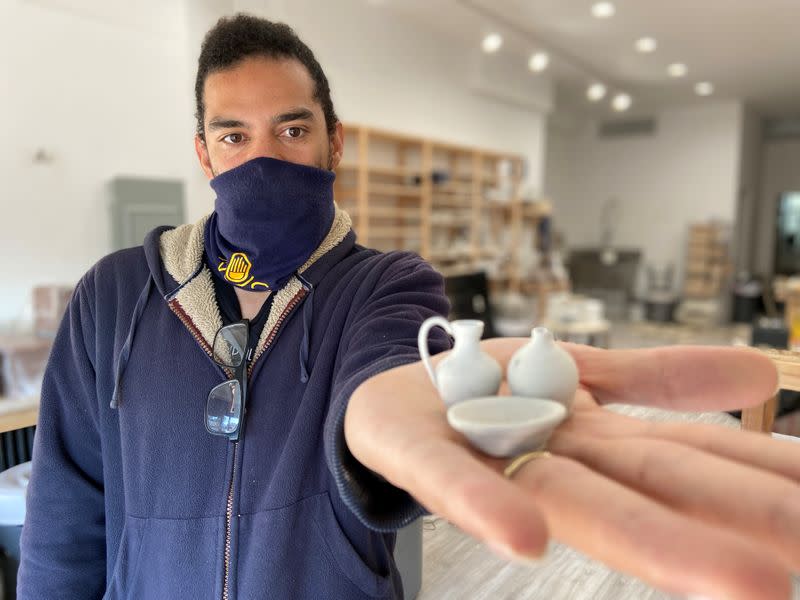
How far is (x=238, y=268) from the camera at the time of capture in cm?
102

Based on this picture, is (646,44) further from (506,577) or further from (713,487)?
(713,487)

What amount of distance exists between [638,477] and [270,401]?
0.55 metres

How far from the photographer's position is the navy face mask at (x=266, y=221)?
1012mm

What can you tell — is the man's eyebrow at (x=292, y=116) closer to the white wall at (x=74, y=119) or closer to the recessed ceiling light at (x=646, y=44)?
the white wall at (x=74, y=119)

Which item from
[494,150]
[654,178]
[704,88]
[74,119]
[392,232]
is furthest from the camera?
[654,178]

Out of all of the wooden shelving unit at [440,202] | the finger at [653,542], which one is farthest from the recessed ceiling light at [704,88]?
the finger at [653,542]

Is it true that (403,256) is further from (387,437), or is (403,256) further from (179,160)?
(179,160)

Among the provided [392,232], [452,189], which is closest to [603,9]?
[452,189]

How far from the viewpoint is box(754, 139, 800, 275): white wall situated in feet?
37.3

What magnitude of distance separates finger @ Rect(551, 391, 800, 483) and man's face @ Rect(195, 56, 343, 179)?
664mm

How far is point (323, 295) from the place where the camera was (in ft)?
3.22

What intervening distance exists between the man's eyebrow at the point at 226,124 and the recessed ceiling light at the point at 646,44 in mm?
6311

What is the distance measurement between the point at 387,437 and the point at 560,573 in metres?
2.10

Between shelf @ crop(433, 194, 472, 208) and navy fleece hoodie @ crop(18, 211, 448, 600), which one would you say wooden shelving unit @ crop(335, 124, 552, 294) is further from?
navy fleece hoodie @ crop(18, 211, 448, 600)
